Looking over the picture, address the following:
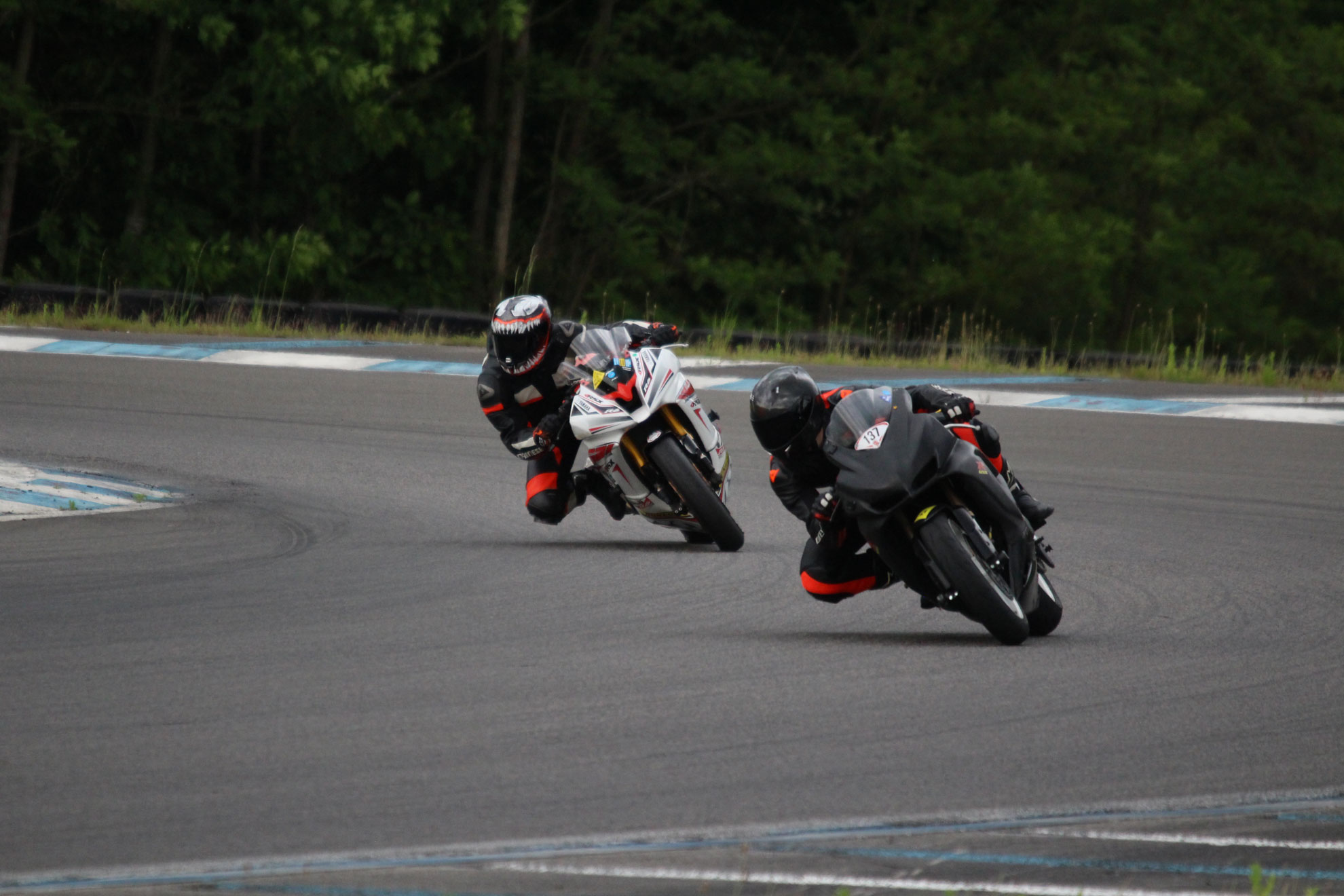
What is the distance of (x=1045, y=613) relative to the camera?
701cm

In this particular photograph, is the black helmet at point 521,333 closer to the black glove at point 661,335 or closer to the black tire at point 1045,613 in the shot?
the black glove at point 661,335

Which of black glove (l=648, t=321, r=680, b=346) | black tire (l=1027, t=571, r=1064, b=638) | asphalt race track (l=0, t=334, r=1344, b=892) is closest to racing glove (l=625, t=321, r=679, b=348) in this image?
black glove (l=648, t=321, r=680, b=346)

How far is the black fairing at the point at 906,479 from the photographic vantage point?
256 inches

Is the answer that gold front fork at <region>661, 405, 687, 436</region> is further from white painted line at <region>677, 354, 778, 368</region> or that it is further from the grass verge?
the grass verge

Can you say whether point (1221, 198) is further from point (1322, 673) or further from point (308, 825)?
point (308, 825)

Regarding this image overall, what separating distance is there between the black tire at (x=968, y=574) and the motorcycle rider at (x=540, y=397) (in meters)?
3.45

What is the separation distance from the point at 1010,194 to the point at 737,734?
35.0m

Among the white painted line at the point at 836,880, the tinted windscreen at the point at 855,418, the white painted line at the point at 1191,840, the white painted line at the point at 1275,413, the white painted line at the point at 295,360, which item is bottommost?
the white painted line at the point at 295,360

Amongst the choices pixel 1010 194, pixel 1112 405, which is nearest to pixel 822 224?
pixel 1010 194

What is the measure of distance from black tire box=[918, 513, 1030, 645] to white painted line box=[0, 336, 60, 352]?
13.6 metres

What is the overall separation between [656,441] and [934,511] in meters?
2.96

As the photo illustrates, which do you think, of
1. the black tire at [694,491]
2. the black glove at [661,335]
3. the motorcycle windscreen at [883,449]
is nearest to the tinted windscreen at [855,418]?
the motorcycle windscreen at [883,449]

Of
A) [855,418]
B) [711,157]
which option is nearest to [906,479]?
[855,418]

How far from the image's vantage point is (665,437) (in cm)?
928
